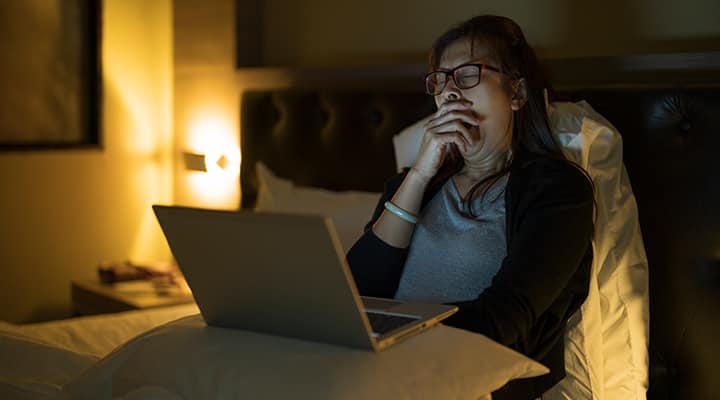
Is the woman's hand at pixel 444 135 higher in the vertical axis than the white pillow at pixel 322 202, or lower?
higher

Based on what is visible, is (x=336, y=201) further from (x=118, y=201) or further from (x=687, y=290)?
(x=118, y=201)

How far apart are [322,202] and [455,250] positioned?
94cm

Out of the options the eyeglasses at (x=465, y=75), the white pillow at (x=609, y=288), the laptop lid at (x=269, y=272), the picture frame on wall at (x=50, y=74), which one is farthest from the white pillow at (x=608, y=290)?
the picture frame on wall at (x=50, y=74)

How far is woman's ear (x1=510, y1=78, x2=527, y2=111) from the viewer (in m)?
1.65

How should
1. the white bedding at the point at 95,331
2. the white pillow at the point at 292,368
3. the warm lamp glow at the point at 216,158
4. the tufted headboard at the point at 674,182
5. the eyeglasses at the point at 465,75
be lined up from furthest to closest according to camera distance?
the warm lamp glow at the point at 216,158 → the white bedding at the point at 95,331 → the tufted headboard at the point at 674,182 → the eyeglasses at the point at 465,75 → the white pillow at the point at 292,368

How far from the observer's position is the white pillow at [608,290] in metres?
1.64

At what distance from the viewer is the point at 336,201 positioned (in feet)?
7.99

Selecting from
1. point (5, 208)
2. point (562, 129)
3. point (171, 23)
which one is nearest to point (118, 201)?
point (5, 208)

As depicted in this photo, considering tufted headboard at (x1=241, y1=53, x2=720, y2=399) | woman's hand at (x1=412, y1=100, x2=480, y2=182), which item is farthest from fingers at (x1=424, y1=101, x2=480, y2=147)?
tufted headboard at (x1=241, y1=53, x2=720, y2=399)

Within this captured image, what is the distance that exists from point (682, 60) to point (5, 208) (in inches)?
96.4

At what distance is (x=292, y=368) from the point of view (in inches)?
41.9

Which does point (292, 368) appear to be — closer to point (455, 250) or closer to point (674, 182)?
point (455, 250)

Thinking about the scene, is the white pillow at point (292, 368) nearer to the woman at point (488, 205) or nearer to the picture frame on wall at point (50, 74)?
the woman at point (488, 205)

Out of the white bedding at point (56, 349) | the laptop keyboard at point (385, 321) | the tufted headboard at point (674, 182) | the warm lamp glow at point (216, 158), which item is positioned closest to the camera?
the laptop keyboard at point (385, 321)
